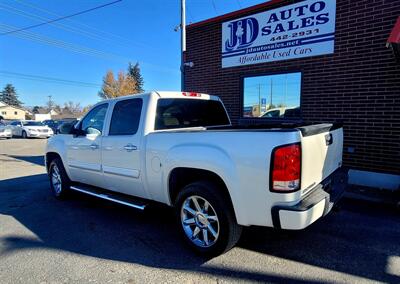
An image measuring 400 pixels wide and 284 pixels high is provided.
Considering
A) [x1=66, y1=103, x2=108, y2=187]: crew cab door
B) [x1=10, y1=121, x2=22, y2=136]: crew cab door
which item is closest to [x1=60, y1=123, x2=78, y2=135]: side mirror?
[x1=66, y1=103, x2=108, y2=187]: crew cab door

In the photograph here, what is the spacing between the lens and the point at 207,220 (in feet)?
11.6

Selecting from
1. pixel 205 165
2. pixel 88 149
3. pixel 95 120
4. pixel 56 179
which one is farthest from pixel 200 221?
pixel 56 179

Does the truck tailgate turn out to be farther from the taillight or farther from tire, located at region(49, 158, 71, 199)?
tire, located at region(49, 158, 71, 199)

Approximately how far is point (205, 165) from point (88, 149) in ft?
8.61

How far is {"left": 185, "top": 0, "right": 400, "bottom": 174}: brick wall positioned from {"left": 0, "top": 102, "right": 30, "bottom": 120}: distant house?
88.0 m

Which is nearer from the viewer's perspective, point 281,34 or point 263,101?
point 281,34

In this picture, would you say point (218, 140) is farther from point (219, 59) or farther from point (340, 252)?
point (219, 59)

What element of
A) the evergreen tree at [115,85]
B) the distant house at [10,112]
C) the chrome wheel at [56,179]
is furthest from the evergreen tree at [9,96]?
the chrome wheel at [56,179]

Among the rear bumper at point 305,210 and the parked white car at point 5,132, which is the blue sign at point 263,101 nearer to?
the rear bumper at point 305,210

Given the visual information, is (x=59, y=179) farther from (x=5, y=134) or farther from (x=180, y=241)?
(x=5, y=134)

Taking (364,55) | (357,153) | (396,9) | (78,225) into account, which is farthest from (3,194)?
(396,9)

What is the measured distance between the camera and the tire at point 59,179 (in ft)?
19.4

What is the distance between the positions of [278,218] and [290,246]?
3.52 feet

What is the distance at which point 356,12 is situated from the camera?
6.29 m
